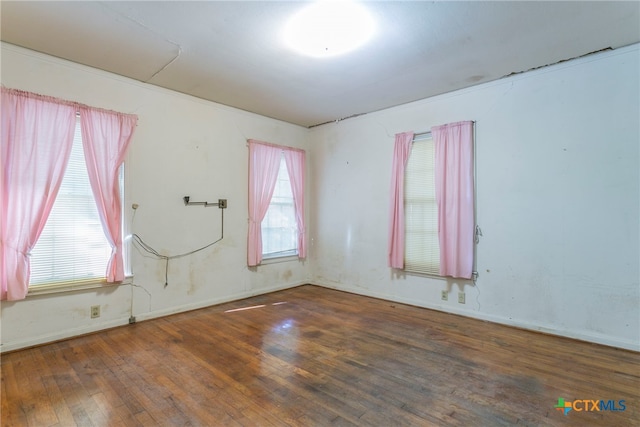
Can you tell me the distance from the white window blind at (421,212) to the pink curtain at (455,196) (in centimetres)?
15

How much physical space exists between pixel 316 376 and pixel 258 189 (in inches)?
119

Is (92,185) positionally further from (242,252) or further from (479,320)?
(479,320)

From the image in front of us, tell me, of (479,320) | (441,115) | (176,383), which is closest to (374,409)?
(176,383)

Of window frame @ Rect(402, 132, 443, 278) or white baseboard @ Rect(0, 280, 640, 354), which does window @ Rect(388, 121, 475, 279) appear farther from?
white baseboard @ Rect(0, 280, 640, 354)

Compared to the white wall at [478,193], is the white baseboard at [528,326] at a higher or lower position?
lower

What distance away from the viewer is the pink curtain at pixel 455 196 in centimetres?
386

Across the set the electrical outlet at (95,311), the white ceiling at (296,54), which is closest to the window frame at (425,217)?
the white ceiling at (296,54)

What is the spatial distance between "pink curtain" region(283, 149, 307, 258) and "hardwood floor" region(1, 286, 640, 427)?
6.56 feet

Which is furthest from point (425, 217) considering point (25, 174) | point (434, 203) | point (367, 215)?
point (25, 174)

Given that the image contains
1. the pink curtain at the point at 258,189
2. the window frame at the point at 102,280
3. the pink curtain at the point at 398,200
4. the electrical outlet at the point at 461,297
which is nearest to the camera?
the window frame at the point at 102,280

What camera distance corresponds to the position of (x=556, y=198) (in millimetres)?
3344

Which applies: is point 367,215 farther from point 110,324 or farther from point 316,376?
point 110,324

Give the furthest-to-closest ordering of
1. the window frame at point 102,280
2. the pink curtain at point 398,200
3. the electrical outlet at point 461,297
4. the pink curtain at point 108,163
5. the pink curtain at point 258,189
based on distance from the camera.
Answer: the pink curtain at point 258,189, the pink curtain at point 398,200, the electrical outlet at point 461,297, the pink curtain at point 108,163, the window frame at point 102,280

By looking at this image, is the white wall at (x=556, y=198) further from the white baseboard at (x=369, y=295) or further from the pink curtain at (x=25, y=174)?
the pink curtain at (x=25, y=174)
